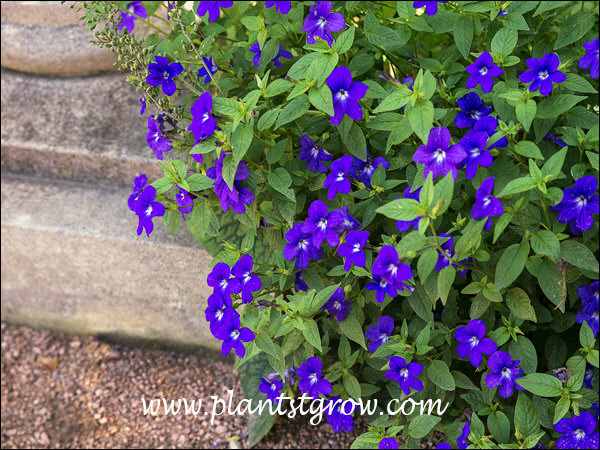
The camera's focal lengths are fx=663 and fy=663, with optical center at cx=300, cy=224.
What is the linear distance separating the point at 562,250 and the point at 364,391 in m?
0.71

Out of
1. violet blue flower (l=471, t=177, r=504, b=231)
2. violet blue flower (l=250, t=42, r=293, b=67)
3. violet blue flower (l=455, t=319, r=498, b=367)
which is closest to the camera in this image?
violet blue flower (l=471, t=177, r=504, b=231)

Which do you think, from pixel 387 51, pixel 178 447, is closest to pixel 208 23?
pixel 387 51

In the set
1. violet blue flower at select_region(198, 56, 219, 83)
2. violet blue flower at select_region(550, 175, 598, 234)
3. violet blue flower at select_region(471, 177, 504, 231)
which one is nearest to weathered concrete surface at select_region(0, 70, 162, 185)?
violet blue flower at select_region(198, 56, 219, 83)

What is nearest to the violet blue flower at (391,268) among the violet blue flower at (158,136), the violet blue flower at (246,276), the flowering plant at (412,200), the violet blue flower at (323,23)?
the flowering plant at (412,200)

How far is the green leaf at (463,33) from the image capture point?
5.61 feet

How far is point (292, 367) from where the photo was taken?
2.00 metres

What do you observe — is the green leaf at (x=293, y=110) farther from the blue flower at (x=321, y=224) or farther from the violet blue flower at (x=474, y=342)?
the violet blue flower at (x=474, y=342)

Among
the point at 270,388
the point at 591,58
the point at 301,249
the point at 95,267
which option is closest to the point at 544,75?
the point at 591,58

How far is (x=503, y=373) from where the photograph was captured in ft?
5.41

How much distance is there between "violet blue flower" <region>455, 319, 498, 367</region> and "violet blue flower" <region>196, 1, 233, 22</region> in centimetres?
111

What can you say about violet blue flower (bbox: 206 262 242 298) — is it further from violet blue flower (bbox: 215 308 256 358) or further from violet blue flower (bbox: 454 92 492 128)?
violet blue flower (bbox: 454 92 492 128)

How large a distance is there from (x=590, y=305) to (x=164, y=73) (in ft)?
4.04

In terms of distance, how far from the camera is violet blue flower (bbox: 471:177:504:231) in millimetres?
1419

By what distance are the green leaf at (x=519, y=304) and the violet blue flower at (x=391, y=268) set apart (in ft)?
1.09
